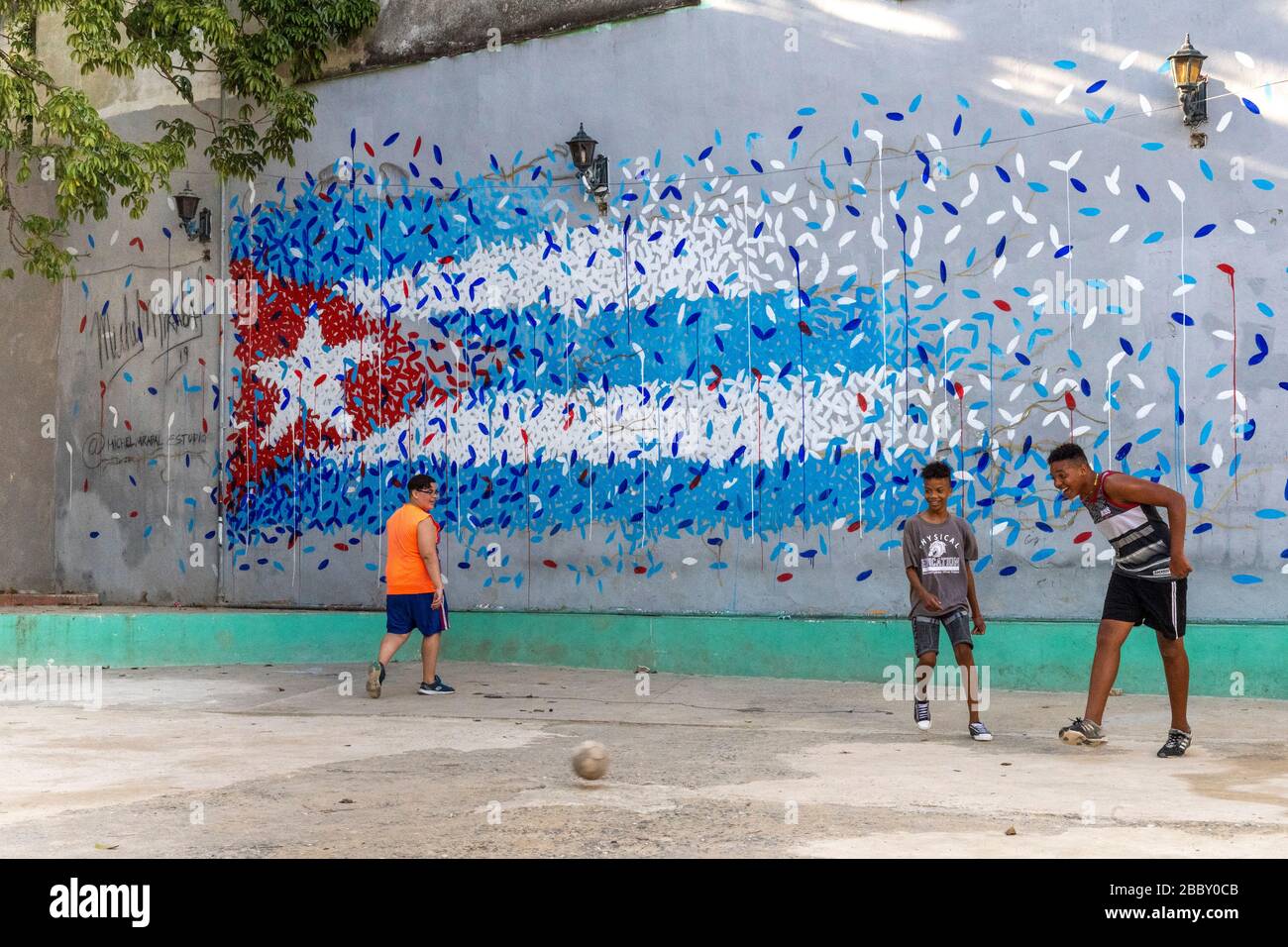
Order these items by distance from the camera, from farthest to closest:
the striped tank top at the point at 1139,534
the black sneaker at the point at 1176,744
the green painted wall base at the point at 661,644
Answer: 1. the green painted wall base at the point at 661,644
2. the striped tank top at the point at 1139,534
3. the black sneaker at the point at 1176,744

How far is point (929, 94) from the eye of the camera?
37.4 feet

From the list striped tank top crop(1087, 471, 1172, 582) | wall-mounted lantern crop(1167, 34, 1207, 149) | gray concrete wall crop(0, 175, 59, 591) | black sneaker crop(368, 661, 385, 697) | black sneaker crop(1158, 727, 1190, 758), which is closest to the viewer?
black sneaker crop(1158, 727, 1190, 758)

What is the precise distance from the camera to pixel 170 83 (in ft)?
50.7

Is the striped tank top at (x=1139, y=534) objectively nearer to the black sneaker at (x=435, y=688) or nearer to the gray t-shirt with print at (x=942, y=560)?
Result: the gray t-shirt with print at (x=942, y=560)

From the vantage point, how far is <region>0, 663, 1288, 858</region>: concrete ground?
18.7 feet

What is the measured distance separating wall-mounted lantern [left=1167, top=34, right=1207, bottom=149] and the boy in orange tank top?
20.4 feet

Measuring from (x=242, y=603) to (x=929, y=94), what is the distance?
8471 mm

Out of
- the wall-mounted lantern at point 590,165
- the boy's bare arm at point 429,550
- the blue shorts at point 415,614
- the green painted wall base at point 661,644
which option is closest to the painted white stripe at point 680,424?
the green painted wall base at point 661,644

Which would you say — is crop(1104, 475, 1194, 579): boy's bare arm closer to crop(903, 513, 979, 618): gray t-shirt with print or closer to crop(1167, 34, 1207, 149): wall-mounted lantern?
crop(903, 513, 979, 618): gray t-shirt with print

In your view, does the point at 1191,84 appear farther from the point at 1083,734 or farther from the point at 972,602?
the point at 1083,734

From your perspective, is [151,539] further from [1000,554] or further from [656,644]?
[1000,554]

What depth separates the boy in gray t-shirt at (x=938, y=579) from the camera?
8680mm

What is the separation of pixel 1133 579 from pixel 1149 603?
0.53 feet

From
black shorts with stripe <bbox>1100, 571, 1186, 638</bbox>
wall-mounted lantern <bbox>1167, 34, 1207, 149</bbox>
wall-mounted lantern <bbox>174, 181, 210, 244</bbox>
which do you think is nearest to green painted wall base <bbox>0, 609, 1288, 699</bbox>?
black shorts with stripe <bbox>1100, 571, 1186, 638</bbox>
